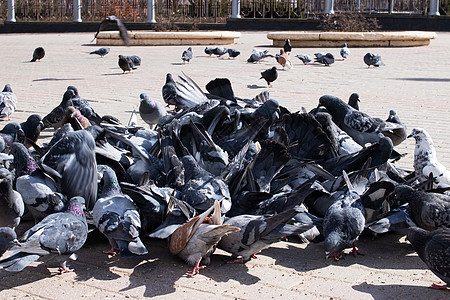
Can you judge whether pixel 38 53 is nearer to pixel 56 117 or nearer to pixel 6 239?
pixel 56 117

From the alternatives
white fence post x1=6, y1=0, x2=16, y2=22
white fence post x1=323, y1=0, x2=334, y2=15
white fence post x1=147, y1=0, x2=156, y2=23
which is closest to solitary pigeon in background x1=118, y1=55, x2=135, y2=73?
white fence post x1=147, y1=0, x2=156, y2=23

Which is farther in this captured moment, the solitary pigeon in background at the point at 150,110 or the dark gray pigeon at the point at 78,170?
the solitary pigeon in background at the point at 150,110

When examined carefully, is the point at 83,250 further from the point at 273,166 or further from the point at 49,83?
the point at 49,83

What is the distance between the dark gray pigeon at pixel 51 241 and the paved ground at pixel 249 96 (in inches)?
5.3

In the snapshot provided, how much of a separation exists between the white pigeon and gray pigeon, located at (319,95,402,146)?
1.74 ft

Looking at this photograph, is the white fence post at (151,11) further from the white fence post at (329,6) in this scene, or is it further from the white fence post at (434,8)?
the white fence post at (434,8)

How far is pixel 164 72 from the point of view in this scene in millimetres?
14000

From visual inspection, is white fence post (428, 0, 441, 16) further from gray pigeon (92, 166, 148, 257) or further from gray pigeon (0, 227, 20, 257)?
gray pigeon (0, 227, 20, 257)

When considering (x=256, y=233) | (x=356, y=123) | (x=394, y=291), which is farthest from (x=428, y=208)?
(x=356, y=123)

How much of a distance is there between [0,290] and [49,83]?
942 centimetres

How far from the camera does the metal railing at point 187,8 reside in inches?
1256

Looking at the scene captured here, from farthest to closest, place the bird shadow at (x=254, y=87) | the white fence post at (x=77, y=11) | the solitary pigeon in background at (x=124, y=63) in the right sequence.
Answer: the white fence post at (x=77, y=11)
the solitary pigeon in background at (x=124, y=63)
the bird shadow at (x=254, y=87)

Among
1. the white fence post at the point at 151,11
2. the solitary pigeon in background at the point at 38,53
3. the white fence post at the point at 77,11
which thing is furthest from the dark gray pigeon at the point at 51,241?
the white fence post at the point at 77,11

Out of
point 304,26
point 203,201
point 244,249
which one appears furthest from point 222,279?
point 304,26
